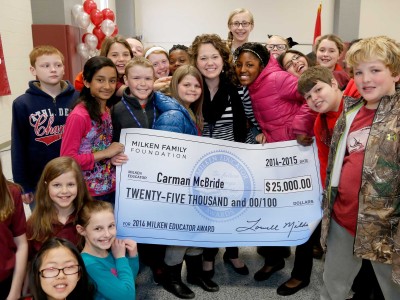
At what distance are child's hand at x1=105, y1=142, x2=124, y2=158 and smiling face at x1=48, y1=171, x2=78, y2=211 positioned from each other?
1.03ft

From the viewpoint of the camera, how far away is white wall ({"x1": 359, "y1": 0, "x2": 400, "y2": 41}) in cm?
1040

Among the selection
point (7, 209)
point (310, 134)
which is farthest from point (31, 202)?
point (310, 134)

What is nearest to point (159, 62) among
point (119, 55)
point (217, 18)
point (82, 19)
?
point (119, 55)

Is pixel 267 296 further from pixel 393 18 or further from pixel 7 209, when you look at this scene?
pixel 393 18

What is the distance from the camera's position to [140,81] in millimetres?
2377

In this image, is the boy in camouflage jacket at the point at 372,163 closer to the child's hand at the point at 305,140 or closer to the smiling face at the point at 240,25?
the child's hand at the point at 305,140

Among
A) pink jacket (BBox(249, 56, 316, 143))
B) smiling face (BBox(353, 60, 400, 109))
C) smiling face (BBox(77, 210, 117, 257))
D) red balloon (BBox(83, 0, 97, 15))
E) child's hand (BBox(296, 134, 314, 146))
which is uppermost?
red balloon (BBox(83, 0, 97, 15))

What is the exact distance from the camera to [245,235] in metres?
2.54

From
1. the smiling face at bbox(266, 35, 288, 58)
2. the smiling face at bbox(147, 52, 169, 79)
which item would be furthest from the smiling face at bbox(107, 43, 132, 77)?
the smiling face at bbox(266, 35, 288, 58)

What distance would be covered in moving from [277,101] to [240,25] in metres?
1.20

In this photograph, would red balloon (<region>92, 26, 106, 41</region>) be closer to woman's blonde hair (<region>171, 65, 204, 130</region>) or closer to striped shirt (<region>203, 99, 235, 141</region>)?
woman's blonde hair (<region>171, 65, 204, 130</region>)

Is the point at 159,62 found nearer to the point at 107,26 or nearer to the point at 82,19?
the point at 82,19

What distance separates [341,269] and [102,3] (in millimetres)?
9521

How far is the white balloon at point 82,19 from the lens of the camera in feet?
21.5
